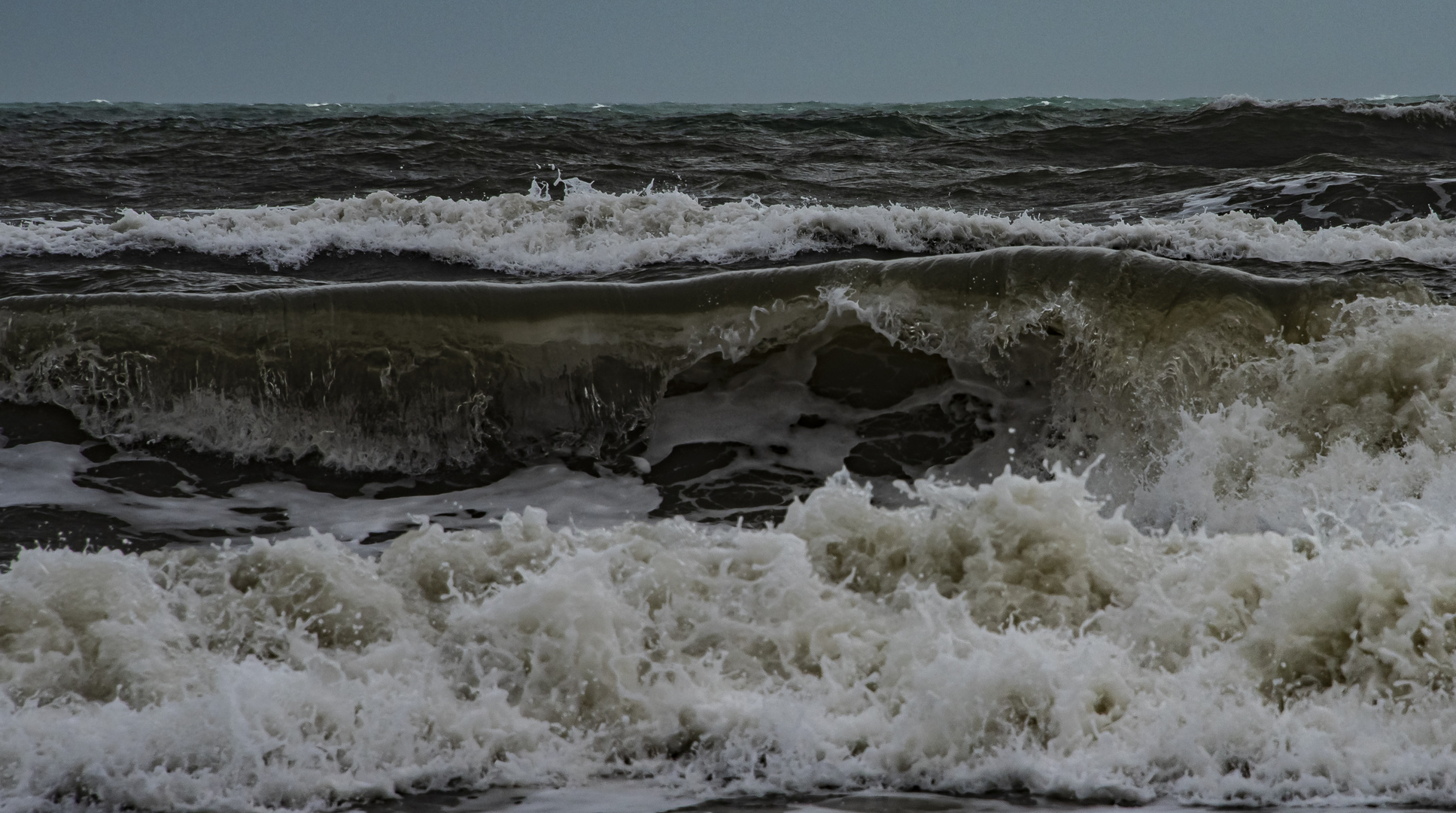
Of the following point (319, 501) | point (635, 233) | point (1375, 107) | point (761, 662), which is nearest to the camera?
point (761, 662)

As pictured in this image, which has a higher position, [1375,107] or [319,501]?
[1375,107]

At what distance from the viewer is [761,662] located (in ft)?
10.7

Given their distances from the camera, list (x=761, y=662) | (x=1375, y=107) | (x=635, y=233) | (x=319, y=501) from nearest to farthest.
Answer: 1. (x=761, y=662)
2. (x=319, y=501)
3. (x=635, y=233)
4. (x=1375, y=107)

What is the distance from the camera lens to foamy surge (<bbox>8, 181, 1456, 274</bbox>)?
7.79 meters

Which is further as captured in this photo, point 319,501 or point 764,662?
point 319,501

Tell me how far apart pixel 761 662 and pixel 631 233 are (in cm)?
553

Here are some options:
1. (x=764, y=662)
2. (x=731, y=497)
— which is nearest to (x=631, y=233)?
(x=731, y=497)

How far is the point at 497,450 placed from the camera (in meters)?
5.76

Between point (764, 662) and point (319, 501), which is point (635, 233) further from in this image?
point (764, 662)

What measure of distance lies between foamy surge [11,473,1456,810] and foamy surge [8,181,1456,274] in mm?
4397

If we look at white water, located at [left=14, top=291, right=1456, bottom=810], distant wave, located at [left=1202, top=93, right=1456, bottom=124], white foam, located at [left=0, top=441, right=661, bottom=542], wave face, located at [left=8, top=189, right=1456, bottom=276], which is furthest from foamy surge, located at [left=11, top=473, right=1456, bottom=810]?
distant wave, located at [left=1202, top=93, right=1456, bottom=124]

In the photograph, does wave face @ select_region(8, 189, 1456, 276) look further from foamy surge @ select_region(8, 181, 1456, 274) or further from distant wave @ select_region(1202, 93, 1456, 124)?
distant wave @ select_region(1202, 93, 1456, 124)

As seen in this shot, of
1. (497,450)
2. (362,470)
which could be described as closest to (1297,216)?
(497,450)

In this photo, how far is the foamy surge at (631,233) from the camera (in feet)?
25.6
